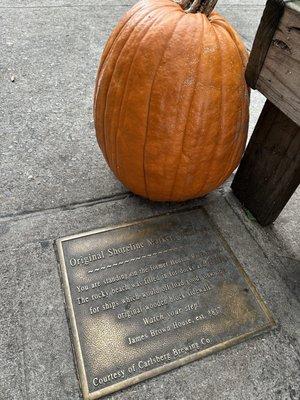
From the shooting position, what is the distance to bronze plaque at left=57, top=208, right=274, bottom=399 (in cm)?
134

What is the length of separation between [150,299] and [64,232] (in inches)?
21.2

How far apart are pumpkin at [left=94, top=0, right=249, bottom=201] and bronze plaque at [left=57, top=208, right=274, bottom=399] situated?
11.8 inches

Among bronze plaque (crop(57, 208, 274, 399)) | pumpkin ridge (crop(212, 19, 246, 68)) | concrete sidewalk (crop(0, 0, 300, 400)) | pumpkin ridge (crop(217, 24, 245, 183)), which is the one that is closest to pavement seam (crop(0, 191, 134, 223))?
concrete sidewalk (crop(0, 0, 300, 400))

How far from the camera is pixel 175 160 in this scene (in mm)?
1538

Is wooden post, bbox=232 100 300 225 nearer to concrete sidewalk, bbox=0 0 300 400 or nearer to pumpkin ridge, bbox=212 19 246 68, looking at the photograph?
concrete sidewalk, bbox=0 0 300 400

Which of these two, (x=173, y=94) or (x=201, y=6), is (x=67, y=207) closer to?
(x=173, y=94)

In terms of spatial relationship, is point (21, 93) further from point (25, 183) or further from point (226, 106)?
point (226, 106)

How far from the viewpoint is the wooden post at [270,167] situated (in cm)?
160

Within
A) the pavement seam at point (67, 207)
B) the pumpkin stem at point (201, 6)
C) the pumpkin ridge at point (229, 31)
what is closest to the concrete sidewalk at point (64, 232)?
the pavement seam at point (67, 207)

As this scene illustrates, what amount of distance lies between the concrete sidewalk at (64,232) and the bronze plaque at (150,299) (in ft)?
0.17

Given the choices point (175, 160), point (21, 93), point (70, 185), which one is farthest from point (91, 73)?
point (175, 160)

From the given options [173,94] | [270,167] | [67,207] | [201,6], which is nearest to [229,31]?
[201,6]

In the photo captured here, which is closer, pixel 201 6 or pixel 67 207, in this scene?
pixel 201 6

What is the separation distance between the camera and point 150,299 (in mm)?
1504
